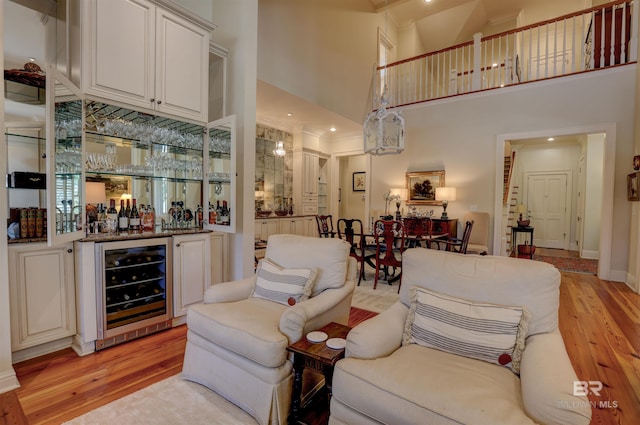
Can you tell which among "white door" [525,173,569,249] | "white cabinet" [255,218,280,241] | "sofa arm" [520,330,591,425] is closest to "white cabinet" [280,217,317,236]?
A: "white cabinet" [255,218,280,241]

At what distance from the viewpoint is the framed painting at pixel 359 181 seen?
9.26 meters

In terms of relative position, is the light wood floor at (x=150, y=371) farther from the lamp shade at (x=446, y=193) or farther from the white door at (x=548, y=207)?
the white door at (x=548, y=207)

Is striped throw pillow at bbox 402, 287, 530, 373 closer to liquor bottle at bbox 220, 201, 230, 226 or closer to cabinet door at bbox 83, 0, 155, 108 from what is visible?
liquor bottle at bbox 220, 201, 230, 226

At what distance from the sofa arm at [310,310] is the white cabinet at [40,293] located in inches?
76.3

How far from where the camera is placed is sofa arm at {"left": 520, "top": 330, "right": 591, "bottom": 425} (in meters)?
1.00

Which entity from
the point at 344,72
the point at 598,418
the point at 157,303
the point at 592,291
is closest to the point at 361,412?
the point at 598,418

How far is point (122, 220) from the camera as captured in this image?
2.95 metres

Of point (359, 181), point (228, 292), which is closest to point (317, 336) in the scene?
point (228, 292)

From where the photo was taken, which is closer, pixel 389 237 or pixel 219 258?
pixel 219 258

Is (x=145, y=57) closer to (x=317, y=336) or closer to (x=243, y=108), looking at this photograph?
(x=243, y=108)

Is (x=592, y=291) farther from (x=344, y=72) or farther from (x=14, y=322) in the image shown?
(x=14, y=322)

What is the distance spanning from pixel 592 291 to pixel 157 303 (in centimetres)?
556

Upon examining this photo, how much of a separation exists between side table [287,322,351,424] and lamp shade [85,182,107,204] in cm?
249

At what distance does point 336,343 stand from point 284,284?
71cm
